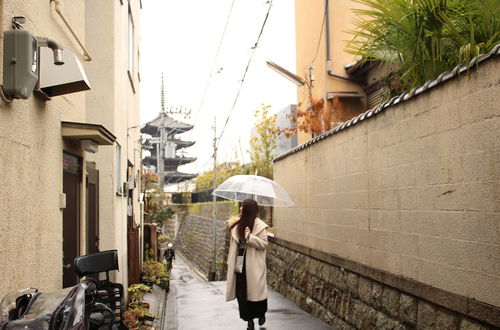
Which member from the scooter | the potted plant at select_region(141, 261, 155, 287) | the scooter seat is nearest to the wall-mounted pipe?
the scooter seat

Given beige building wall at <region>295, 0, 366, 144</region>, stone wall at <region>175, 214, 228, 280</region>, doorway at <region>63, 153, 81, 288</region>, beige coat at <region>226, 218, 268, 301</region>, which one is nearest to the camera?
doorway at <region>63, 153, 81, 288</region>

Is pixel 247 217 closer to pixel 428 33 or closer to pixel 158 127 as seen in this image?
pixel 428 33

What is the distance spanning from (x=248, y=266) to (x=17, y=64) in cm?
463

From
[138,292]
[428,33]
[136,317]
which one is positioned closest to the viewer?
[428,33]

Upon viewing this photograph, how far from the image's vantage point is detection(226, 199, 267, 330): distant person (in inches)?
296

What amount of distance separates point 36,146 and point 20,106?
1.74 ft

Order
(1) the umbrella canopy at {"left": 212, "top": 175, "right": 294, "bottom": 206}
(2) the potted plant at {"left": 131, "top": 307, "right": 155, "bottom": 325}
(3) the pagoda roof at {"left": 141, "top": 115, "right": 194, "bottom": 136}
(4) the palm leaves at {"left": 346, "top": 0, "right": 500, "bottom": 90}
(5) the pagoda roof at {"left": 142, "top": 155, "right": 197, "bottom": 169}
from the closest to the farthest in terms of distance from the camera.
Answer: (4) the palm leaves at {"left": 346, "top": 0, "right": 500, "bottom": 90}
(2) the potted plant at {"left": 131, "top": 307, "right": 155, "bottom": 325}
(1) the umbrella canopy at {"left": 212, "top": 175, "right": 294, "bottom": 206}
(3) the pagoda roof at {"left": 141, "top": 115, "right": 194, "bottom": 136}
(5) the pagoda roof at {"left": 142, "top": 155, "right": 197, "bottom": 169}

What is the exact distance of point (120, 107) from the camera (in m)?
9.45

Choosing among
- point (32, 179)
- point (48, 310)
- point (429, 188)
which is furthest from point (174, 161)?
point (48, 310)

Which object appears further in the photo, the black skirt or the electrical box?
the black skirt

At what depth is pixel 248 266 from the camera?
24.8 feet

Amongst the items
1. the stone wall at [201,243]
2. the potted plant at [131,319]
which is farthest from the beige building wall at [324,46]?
the stone wall at [201,243]

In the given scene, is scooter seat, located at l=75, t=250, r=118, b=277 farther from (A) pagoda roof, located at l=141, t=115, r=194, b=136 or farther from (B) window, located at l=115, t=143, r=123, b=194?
(A) pagoda roof, located at l=141, t=115, r=194, b=136

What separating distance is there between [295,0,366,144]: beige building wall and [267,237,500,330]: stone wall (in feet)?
18.6
